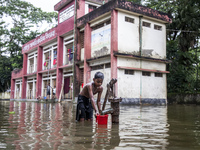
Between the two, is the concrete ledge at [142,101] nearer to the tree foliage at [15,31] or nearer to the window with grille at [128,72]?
the window with grille at [128,72]

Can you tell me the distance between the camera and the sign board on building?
2184 centimetres

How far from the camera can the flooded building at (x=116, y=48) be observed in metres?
16.1

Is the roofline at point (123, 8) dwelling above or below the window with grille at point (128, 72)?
above

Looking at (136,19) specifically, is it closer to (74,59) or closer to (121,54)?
(121,54)

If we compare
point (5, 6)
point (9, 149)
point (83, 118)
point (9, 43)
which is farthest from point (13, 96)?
point (9, 149)

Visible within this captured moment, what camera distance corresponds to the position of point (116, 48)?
51.8 feet

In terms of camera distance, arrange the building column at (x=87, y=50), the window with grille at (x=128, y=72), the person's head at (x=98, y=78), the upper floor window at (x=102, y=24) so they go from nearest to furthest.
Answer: the person's head at (x=98, y=78)
the window with grille at (x=128, y=72)
the upper floor window at (x=102, y=24)
the building column at (x=87, y=50)

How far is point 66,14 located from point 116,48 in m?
9.31

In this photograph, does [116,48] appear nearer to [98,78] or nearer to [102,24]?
[102,24]

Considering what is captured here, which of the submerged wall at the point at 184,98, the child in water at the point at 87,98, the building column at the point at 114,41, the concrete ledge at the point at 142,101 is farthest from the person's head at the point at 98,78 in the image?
the submerged wall at the point at 184,98

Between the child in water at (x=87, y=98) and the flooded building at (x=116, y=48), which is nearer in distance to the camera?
the child in water at (x=87, y=98)

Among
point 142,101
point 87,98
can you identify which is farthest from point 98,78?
point 142,101

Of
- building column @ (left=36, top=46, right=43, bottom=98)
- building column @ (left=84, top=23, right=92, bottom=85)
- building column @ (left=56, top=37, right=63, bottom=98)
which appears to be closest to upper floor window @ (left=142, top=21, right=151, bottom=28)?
building column @ (left=84, top=23, right=92, bottom=85)

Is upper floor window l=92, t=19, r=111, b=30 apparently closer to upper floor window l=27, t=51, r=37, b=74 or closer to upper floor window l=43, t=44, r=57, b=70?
upper floor window l=43, t=44, r=57, b=70
